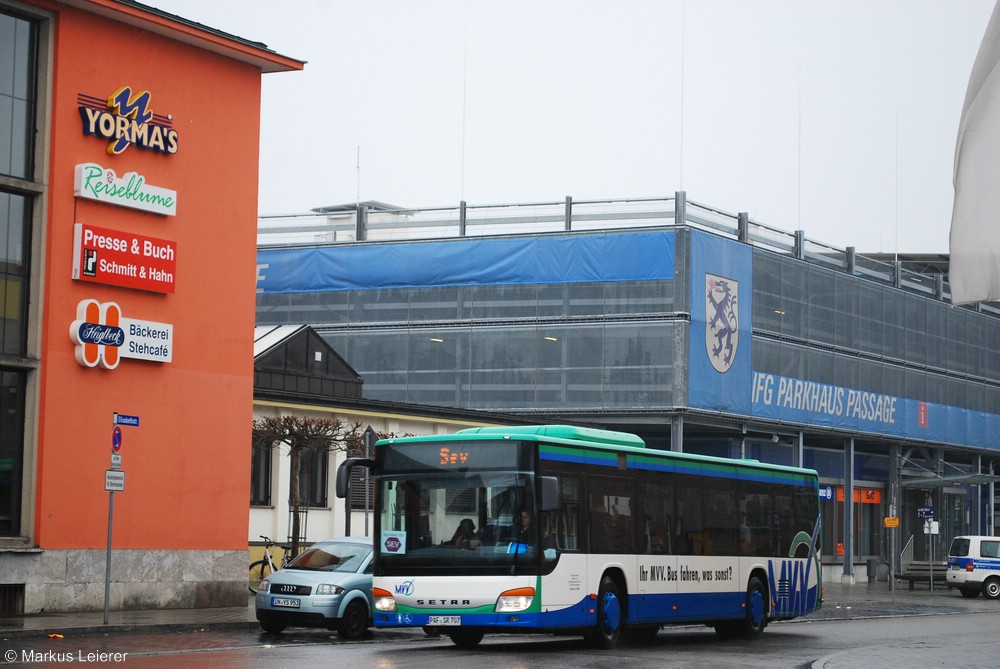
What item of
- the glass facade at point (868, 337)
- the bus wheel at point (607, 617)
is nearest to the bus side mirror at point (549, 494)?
the bus wheel at point (607, 617)

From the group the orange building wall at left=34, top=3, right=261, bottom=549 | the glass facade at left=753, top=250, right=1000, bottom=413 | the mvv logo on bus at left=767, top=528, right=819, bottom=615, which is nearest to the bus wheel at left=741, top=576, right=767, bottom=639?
the mvv logo on bus at left=767, top=528, right=819, bottom=615

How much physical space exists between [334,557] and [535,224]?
29.2 m

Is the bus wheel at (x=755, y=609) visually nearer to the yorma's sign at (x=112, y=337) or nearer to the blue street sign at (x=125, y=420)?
the blue street sign at (x=125, y=420)

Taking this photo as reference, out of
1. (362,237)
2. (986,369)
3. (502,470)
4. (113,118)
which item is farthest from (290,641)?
(986,369)

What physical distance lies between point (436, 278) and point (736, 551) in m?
29.5

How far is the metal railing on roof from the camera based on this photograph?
49906mm

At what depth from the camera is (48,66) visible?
24641mm

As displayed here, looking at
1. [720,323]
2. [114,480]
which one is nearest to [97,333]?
[114,480]

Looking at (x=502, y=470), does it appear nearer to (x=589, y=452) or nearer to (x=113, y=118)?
(x=589, y=452)

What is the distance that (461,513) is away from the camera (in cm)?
1966

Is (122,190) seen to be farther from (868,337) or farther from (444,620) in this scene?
(868,337)

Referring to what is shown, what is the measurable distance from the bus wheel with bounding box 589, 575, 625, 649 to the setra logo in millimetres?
9566

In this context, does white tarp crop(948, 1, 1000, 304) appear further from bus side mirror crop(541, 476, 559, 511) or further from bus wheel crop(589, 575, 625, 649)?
bus wheel crop(589, 575, 625, 649)

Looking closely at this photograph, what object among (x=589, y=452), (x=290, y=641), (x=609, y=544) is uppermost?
(x=589, y=452)
